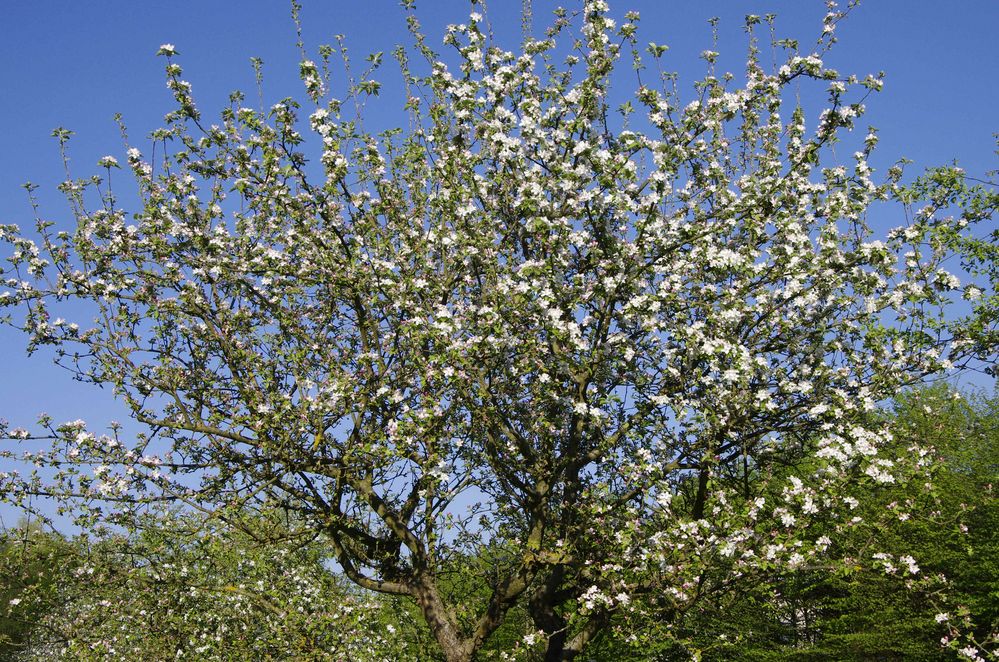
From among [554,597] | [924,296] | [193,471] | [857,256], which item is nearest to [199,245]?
[193,471]

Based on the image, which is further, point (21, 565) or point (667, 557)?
point (21, 565)

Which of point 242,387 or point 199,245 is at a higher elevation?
point 199,245

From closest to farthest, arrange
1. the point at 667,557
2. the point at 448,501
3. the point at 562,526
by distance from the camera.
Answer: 1. the point at 667,557
2. the point at 562,526
3. the point at 448,501

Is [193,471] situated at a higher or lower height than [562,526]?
higher

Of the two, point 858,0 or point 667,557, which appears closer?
point 667,557

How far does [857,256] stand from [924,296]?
1319 mm

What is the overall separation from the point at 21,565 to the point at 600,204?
41.4 feet

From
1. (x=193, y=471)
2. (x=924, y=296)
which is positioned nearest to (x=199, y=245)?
(x=193, y=471)

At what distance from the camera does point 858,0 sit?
15.1 metres

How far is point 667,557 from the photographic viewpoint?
12.6m

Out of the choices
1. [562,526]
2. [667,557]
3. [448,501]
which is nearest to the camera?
[667,557]

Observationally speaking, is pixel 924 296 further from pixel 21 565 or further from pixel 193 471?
pixel 21 565

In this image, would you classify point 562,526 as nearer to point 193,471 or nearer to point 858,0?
point 193,471

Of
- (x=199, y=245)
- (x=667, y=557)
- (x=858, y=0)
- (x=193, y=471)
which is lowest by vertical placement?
(x=667, y=557)
